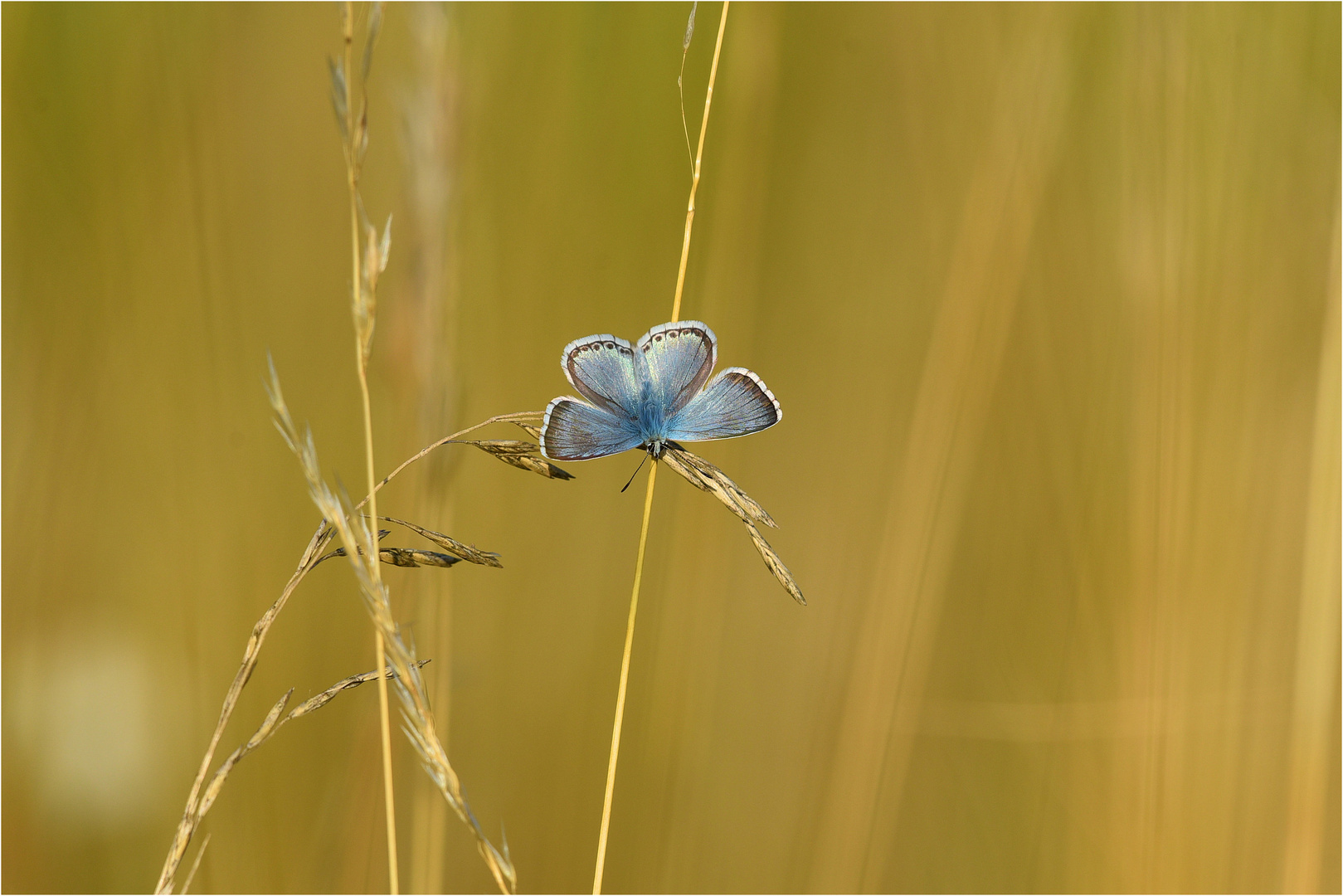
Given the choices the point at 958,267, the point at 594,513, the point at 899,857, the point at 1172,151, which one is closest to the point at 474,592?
the point at 594,513

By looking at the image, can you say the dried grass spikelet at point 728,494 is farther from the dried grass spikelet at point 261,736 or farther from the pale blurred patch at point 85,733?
the pale blurred patch at point 85,733

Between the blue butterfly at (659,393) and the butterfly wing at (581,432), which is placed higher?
the blue butterfly at (659,393)

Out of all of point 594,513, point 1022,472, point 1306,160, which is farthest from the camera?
point 594,513

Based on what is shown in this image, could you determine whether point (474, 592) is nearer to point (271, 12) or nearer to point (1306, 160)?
point (271, 12)

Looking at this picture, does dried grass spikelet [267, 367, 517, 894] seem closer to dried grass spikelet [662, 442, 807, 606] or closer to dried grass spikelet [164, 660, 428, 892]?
dried grass spikelet [164, 660, 428, 892]

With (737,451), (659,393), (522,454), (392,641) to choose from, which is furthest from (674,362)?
(737,451)

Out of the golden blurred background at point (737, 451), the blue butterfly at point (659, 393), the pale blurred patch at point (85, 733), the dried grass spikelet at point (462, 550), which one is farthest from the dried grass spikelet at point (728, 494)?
the pale blurred patch at point (85, 733)
